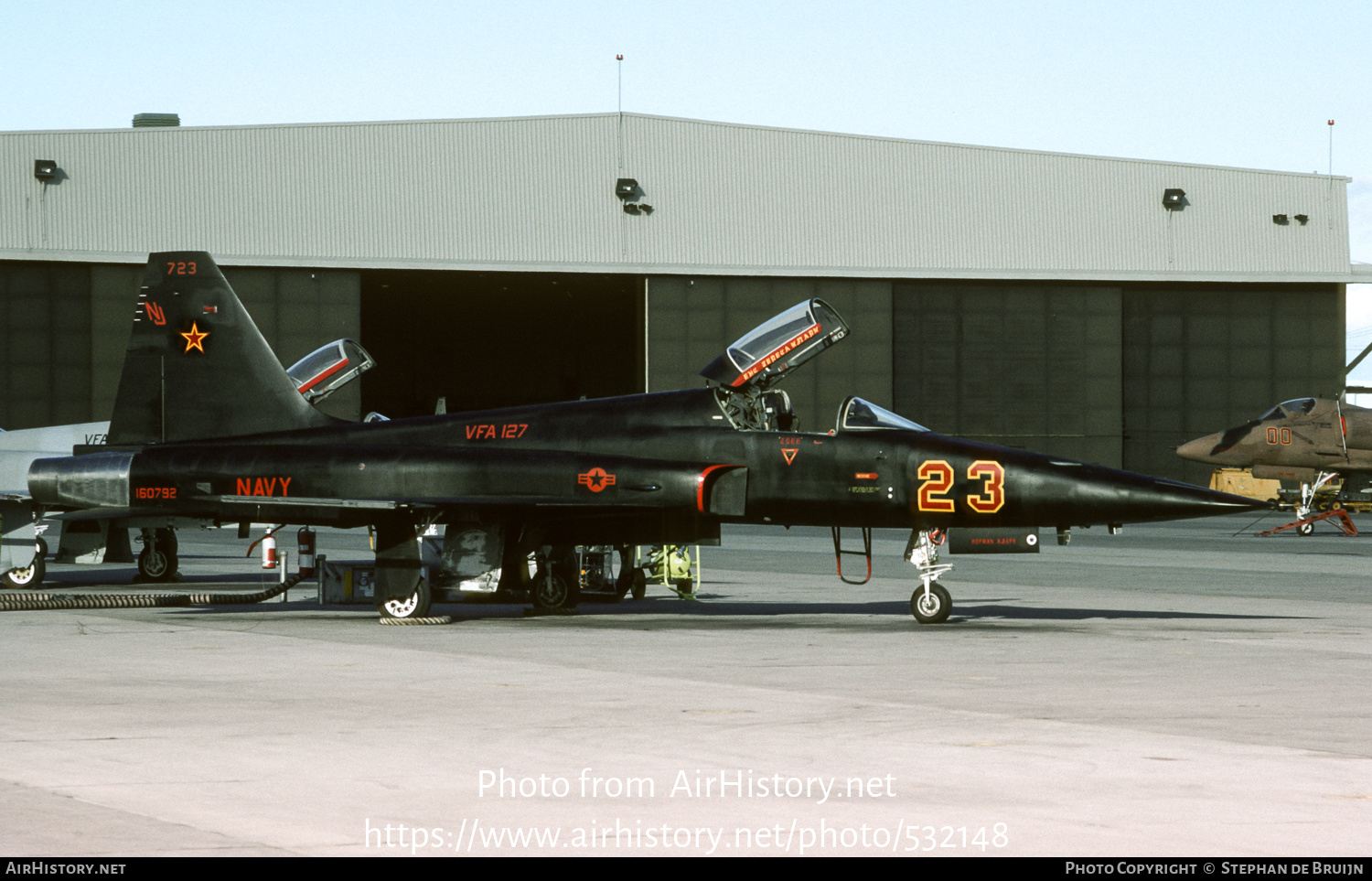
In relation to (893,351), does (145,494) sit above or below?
below

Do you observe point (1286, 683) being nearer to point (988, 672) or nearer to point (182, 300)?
point (988, 672)

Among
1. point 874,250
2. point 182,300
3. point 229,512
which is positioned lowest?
point 229,512

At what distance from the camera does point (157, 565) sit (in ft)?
79.8

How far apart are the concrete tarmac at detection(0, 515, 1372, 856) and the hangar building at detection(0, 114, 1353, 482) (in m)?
33.9

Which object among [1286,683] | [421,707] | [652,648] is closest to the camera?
[421,707]

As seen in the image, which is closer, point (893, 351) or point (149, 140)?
point (149, 140)

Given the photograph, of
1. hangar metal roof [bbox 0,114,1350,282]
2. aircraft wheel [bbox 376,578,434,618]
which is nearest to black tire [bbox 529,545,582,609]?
aircraft wheel [bbox 376,578,434,618]

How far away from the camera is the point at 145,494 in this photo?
57.4 feet

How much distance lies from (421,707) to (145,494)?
8834mm

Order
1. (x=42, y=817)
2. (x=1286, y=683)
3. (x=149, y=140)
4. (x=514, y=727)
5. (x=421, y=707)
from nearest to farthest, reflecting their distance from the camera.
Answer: (x=42, y=817)
(x=514, y=727)
(x=421, y=707)
(x=1286, y=683)
(x=149, y=140)

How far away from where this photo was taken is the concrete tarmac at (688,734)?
20.4 ft

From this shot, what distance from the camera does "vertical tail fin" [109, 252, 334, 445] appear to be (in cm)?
1808

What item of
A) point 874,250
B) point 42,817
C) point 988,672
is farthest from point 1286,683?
point 874,250

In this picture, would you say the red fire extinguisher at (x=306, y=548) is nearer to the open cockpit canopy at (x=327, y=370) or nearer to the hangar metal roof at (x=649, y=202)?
the open cockpit canopy at (x=327, y=370)
